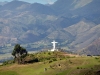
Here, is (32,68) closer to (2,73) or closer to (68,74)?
(2,73)

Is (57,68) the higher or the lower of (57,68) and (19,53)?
the lower

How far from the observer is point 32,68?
88062mm

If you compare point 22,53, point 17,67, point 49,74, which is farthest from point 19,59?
point 49,74

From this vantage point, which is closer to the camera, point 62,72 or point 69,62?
point 62,72

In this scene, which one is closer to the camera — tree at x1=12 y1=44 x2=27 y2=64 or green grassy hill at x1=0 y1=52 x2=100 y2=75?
green grassy hill at x1=0 y1=52 x2=100 y2=75

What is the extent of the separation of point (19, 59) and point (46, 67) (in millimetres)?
19191

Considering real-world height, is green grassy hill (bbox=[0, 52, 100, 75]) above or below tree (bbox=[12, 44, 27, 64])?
below

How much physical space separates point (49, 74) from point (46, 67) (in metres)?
8.62

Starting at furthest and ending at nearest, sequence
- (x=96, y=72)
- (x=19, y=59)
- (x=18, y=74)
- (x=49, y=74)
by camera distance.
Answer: (x=19, y=59)
(x=18, y=74)
(x=49, y=74)
(x=96, y=72)

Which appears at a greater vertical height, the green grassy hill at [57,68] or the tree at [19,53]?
the tree at [19,53]

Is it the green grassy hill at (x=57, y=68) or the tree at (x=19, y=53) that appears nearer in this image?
the green grassy hill at (x=57, y=68)

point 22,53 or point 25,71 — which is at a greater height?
point 22,53

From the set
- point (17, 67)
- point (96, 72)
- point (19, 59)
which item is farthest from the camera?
point (19, 59)

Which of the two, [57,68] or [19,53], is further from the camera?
[19,53]
